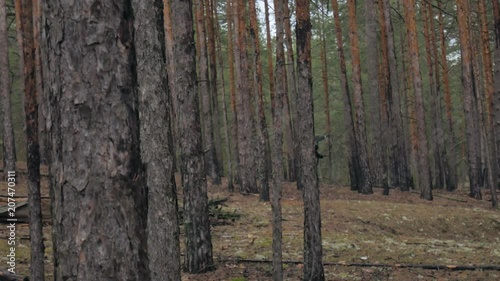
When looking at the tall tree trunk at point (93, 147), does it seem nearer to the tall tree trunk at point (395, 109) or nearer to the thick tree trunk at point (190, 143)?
the thick tree trunk at point (190, 143)

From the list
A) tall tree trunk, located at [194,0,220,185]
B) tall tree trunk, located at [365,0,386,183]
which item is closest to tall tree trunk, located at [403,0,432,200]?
tall tree trunk, located at [365,0,386,183]

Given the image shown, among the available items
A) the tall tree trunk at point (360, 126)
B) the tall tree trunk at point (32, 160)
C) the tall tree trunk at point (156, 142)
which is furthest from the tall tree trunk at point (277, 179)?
the tall tree trunk at point (360, 126)

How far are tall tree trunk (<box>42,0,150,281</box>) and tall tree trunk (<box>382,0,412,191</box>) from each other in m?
18.6

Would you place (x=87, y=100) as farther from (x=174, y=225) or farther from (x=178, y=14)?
(x=178, y=14)

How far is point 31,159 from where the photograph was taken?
244 inches

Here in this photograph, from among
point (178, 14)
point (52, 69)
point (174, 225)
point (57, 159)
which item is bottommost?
point (174, 225)

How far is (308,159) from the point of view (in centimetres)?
693

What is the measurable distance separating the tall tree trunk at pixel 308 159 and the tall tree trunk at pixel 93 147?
474 centimetres

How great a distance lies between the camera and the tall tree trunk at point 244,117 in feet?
57.0

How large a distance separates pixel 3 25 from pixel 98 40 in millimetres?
14514

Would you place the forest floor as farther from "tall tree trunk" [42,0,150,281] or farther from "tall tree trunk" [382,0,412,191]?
"tall tree trunk" [382,0,412,191]

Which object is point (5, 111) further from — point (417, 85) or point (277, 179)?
point (417, 85)

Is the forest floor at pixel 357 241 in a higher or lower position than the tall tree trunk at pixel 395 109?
lower

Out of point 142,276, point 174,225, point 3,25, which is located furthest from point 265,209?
point 142,276
